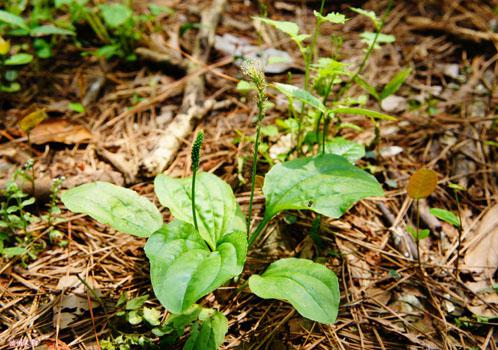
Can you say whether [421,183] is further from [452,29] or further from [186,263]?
[452,29]

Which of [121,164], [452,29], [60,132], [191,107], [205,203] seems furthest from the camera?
[452,29]

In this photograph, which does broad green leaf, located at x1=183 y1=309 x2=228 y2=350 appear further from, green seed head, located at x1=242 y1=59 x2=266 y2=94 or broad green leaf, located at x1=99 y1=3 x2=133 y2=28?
broad green leaf, located at x1=99 y1=3 x2=133 y2=28

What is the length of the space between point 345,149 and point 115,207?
1.15 m

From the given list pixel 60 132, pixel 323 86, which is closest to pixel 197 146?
pixel 323 86

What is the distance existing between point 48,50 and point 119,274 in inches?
77.0

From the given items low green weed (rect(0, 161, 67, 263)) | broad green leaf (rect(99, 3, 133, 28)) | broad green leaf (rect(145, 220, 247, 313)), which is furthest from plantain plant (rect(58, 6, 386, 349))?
broad green leaf (rect(99, 3, 133, 28))

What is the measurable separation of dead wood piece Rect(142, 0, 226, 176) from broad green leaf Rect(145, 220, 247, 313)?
766mm

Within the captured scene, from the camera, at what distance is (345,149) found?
2002mm

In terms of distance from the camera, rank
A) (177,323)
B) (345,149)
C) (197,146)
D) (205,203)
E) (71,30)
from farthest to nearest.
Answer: (71,30) → (345,149) → (205,203) → (177,323) → (197,146)

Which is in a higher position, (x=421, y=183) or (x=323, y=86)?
(x=323, y=86)

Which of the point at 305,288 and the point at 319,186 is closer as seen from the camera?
the point at 305,288

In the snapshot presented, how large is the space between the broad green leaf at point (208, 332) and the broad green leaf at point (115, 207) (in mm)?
395

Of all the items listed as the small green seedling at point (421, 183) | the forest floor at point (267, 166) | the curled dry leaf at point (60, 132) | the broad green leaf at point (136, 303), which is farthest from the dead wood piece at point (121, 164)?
the small green seedling at point (421, 183)

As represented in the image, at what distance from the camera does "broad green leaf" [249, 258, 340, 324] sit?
1.30 meters
